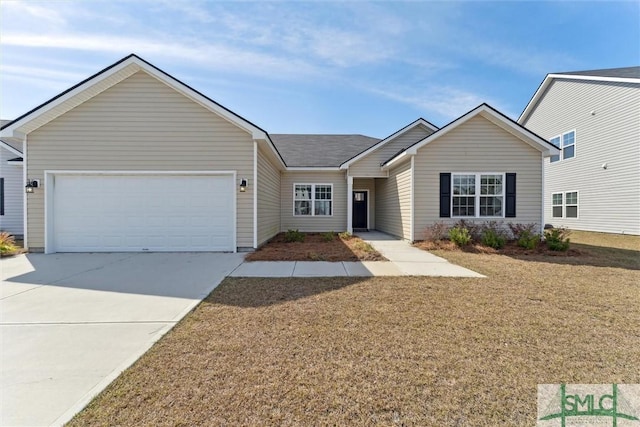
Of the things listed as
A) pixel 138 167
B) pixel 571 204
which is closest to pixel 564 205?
pixel 571 204

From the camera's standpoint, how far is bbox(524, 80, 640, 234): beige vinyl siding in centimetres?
1268

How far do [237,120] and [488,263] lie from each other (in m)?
8.04

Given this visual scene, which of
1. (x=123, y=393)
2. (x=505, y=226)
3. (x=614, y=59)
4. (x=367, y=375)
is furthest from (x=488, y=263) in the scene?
(x=614, y=59)

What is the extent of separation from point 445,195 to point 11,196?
18.5m

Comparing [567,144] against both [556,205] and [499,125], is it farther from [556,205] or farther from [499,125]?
[499,125]

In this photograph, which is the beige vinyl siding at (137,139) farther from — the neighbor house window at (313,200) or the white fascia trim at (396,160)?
the neighbor house window at (313,200)

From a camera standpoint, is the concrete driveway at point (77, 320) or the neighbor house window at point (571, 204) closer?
the concrete driveway at point (77, 320)

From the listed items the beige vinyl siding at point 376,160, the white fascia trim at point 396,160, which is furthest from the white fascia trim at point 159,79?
the beige vinyl siding at point 376,160

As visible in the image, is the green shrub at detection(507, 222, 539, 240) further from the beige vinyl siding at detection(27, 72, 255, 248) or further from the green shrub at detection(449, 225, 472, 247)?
the beige vinyl siding at detection(27, 72, 255, 248)

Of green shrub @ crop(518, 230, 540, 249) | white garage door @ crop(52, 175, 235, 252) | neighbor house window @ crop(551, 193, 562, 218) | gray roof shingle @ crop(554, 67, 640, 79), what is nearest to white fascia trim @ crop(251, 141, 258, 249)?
white garage door @ crop(52, 175, 235, 252)

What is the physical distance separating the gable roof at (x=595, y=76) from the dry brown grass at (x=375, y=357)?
14.0 meters

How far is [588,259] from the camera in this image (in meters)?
7.77

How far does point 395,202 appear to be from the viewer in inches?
493

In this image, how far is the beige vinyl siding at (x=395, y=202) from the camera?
10.9 m
